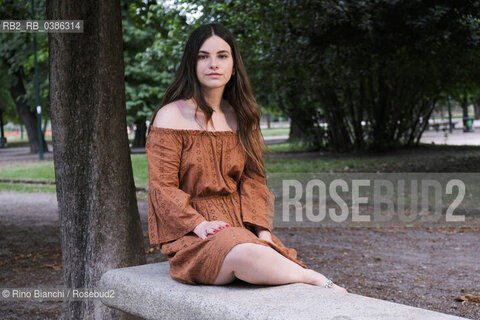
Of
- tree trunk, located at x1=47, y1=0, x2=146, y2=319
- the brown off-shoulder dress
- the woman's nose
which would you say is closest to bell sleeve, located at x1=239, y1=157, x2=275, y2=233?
the brown off-shoulder dress

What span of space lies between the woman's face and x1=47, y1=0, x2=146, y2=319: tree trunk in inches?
42.8

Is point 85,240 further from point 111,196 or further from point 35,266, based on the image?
point 35,266

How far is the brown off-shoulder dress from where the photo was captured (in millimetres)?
3061

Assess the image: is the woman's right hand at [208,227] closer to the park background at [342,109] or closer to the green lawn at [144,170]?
the park background at [342,109]

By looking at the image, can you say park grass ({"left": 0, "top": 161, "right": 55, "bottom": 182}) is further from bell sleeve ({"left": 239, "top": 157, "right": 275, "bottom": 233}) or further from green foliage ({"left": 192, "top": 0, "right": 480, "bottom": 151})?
bell sleeve ({"left": 239, "top": 157, "right": 275, "bottom": 233})

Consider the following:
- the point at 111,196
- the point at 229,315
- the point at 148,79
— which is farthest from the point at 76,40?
the point at 148,79

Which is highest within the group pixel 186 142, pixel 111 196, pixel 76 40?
pixel 76 40

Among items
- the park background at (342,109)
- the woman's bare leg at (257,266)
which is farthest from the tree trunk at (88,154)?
the woman's bare leg at (257,266)

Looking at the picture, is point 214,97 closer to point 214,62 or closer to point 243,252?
point 214,62

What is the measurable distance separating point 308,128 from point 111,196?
20.9m

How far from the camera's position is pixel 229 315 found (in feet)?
8.71

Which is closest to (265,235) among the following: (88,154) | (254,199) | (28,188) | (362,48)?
(254,199)

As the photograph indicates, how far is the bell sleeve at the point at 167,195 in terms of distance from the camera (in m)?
3.19

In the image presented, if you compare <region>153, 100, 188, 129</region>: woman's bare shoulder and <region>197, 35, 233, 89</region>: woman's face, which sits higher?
<region>197, 35, 233, 89</region>: woman's face
